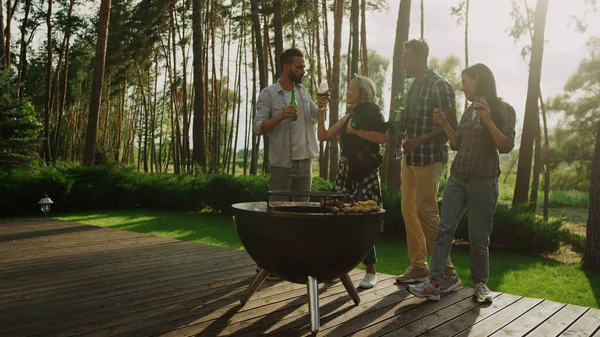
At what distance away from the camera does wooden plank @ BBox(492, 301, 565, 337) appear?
2.67 metres

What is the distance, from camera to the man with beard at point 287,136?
383 cm

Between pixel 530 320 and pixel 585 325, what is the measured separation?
296 millimetres

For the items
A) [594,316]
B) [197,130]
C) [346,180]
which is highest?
[197,130]

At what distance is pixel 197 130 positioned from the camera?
12.0 m

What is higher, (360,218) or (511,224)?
(360,218)

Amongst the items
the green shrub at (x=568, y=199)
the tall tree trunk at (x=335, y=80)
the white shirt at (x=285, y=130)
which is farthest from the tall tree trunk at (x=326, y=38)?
the white shirt at (x=285, y=130)

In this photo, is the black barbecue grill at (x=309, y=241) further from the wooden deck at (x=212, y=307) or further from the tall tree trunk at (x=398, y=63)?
the tall tree trunk at (x=398, y=63)

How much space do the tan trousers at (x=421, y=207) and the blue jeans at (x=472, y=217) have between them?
0.21 metres

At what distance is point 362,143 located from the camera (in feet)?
11.8

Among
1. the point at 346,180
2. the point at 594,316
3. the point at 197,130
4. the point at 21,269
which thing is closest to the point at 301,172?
the point at 346,180

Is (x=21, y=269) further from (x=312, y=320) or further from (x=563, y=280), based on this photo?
(x=563, y=280)

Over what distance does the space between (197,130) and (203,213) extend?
2.40 m

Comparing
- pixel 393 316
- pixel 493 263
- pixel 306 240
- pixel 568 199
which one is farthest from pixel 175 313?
pixel 568 199

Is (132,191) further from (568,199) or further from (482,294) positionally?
(568,199)
